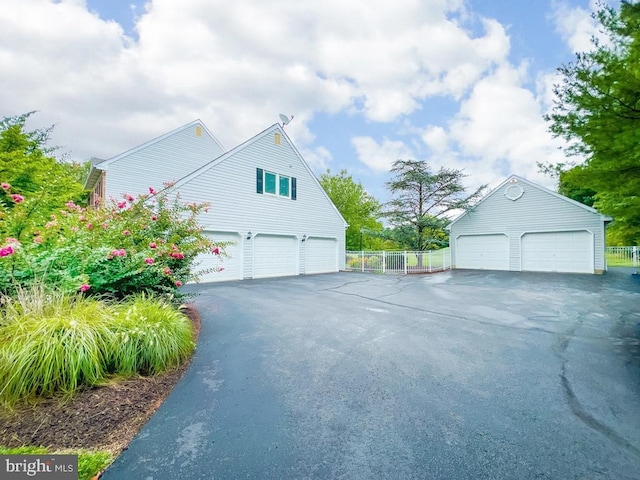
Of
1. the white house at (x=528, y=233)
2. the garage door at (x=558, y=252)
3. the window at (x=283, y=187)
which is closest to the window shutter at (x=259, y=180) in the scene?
the window at (x=283, y=187)

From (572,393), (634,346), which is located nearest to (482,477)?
(572,393)

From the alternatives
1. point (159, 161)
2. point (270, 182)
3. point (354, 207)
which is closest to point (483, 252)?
point (354, 207)

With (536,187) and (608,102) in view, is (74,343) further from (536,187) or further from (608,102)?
(536,187)

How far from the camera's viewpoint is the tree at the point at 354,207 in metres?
23.3

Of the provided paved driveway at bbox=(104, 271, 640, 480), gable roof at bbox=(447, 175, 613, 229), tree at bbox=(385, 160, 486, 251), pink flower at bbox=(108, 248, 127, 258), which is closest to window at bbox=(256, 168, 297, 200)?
tree at bbox=(385, 160, 486, 251)

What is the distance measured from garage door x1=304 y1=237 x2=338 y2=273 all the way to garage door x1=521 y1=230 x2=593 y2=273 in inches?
409

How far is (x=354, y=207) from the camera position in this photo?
2375 centimetres

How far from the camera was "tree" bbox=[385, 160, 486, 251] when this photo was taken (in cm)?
1675

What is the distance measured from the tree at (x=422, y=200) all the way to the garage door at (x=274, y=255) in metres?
6.85

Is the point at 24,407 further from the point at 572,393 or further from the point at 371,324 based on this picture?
the point at 572,393

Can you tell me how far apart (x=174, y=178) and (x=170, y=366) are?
1326cm

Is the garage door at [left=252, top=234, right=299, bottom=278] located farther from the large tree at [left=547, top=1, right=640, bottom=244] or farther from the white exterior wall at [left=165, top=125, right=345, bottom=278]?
the large tree at [left=547, top=1, right=640, bottom=244]

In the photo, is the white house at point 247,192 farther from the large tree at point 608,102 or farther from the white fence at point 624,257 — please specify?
the white fence at point 624,257

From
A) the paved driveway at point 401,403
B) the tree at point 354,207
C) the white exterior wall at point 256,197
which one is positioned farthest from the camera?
the tree at point 354,207
